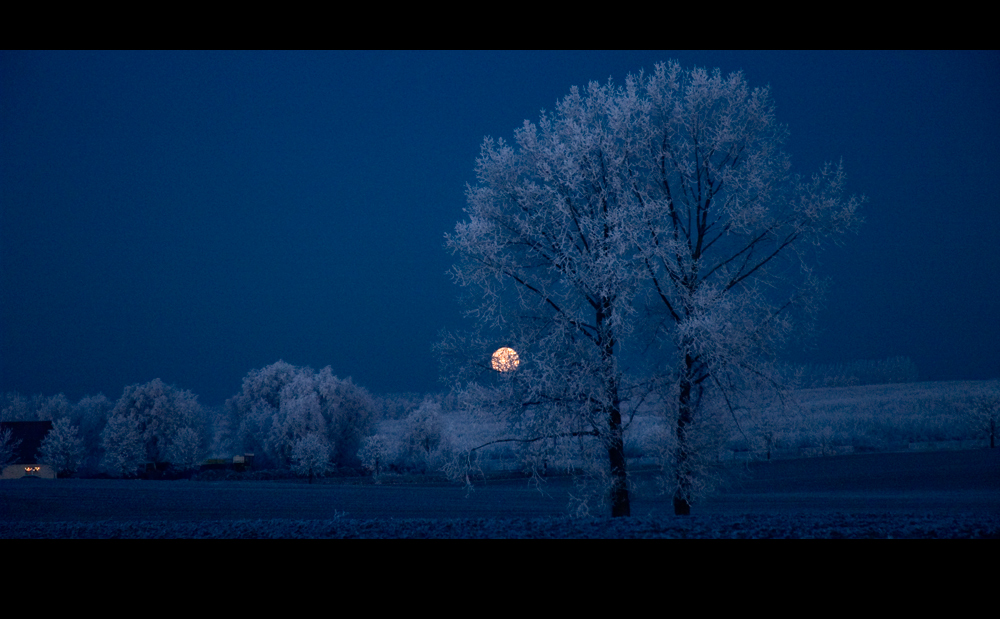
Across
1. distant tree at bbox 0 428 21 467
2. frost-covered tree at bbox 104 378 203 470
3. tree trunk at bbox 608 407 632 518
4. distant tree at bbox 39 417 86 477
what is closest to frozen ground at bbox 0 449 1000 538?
tree trunk at bbox 608 407 632 518

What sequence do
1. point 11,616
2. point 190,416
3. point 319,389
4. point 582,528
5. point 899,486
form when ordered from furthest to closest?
point 190,416 < point 319,389 < point 899,486 < point 582,528 < point 11,616

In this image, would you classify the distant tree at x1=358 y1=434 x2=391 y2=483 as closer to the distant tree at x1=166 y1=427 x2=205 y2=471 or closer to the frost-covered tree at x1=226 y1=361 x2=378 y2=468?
the frost-covered tree at x1=226 y1=361 x2=378 y2=468

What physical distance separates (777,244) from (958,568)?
7.47m

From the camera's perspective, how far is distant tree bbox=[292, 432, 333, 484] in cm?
3731

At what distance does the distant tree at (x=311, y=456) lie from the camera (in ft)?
122

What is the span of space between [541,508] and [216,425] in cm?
3637

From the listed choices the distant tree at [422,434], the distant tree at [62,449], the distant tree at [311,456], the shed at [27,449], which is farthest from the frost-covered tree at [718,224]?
the distant tree at [62,449]

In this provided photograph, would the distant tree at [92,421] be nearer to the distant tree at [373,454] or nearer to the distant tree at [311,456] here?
the distant tree at [311,456]

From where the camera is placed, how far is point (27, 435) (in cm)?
4059

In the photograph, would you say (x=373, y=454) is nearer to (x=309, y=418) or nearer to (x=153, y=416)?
(x=309, y=418)

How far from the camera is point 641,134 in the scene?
1200 cm

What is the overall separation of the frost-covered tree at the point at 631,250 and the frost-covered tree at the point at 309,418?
31.0m

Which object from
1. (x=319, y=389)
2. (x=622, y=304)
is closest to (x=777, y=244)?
(x=622, y=304)
